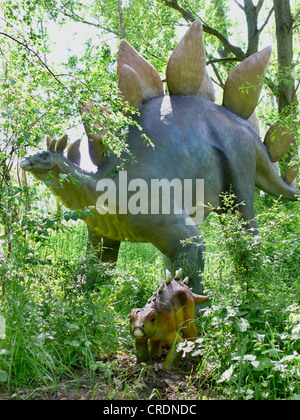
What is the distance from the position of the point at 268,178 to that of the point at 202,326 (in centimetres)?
244

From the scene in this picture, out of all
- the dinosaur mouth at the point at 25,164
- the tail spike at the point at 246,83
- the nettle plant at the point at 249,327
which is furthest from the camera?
the tail spike at the point at 246,83

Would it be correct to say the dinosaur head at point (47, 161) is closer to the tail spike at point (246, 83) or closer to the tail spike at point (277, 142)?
the tail spike at point (246, 83)

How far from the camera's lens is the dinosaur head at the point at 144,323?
89.2 inches

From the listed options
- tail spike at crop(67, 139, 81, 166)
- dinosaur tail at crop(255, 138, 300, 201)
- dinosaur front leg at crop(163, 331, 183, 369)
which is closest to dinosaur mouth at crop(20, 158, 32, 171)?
tail spike at crop(67, 139, 81, 166)

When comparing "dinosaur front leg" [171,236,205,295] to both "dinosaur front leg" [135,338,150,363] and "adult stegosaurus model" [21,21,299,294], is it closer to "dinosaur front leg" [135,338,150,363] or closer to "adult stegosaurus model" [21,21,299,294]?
"adult stegosaurus model" [21,21,299,294]

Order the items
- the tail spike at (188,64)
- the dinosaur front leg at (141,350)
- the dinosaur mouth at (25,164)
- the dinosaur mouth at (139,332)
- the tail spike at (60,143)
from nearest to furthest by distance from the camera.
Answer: the dinosaur mouth at (139,332) → the dinosaur front leg at (141,350) → the dinosaur mouth at (25,164) → the tail spike at (60,143) → the tail spike at (188,64)

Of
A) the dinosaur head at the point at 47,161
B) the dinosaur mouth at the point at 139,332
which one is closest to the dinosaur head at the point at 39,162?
the dinosaur head at the point at 47,161

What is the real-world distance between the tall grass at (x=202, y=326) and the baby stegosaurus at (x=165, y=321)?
0.37ft

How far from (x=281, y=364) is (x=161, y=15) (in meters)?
7.40

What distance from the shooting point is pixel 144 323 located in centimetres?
227

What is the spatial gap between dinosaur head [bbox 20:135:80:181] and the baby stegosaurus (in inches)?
41.6

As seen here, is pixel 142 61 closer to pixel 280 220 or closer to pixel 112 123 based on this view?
pixel 112 123

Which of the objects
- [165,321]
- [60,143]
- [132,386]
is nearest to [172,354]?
[165,321]
